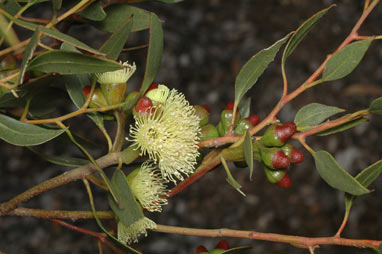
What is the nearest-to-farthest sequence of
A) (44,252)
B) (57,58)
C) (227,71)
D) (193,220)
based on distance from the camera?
(57,58) < (44,252) < (193,220) < (227,71)

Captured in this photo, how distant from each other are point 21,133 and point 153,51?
204 millimetres

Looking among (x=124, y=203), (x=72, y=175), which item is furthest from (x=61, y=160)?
(x=124, y=203)

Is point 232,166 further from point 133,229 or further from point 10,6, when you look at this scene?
point 10,6

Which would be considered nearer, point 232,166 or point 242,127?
point 242,127

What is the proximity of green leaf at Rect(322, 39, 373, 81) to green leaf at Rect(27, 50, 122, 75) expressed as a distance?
12.0 inches

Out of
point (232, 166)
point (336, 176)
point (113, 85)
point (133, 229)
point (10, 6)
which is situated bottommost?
point (232, 166)

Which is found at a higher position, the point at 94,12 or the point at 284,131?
the point at 94,12

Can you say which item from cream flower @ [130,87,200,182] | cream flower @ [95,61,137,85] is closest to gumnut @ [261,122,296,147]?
cream flower @ [130,87,200,182]

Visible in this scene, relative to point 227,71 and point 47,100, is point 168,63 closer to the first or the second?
point 227,71

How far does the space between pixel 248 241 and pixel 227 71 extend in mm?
929

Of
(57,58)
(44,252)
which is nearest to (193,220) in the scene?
(44,252)

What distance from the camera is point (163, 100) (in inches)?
25.7

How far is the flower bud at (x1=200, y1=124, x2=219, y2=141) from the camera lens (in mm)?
679

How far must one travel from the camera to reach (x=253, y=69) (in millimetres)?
688
